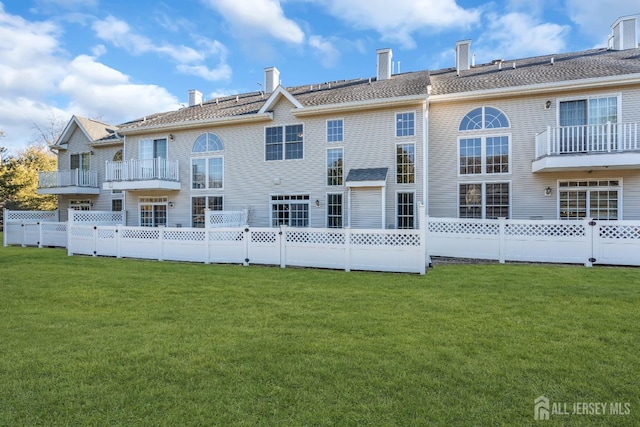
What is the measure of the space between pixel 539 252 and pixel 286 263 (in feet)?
23.1

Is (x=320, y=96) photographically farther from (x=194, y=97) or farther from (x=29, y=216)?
(x=29, y=216)

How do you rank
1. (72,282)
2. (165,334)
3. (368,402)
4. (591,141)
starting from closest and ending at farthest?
1. (368,402)
2. (165,334)
3. (72,282)
4. (591,141)

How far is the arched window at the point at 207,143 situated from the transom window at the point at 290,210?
399 cm

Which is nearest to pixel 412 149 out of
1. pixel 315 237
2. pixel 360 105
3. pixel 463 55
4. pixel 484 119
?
pixel 360 105

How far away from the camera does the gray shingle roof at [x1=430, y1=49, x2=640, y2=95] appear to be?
12414mm

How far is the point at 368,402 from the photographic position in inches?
107

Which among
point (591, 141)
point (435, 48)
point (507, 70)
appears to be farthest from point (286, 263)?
point (435, 48)

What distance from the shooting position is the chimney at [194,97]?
20.6 metres

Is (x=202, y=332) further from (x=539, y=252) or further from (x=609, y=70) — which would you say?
(x=609, y=70)

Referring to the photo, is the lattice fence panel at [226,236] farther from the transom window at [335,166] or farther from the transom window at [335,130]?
the transom window at [335,130]

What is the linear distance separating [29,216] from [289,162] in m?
14.0

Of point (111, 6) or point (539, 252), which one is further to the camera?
point (111, 6)

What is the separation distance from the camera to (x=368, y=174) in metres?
13.5

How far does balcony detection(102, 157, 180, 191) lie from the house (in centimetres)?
6
